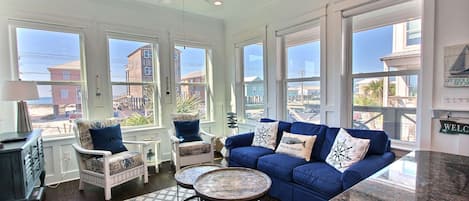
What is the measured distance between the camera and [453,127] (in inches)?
90.5

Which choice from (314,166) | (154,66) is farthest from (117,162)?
(314,166)

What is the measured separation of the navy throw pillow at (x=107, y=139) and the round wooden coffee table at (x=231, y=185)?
1.60 metres

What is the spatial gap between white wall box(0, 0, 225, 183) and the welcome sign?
12.2ft

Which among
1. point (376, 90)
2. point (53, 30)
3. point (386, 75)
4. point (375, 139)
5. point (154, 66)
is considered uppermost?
point (53, 30)

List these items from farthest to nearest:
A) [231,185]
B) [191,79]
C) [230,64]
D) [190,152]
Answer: [230,64]
[191,79]
[190,152]
[231,185]

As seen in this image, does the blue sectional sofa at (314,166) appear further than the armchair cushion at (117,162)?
No

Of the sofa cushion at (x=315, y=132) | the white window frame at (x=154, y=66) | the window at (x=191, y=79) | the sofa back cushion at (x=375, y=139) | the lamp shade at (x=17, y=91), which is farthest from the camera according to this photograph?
the window at (x=191, y=79)

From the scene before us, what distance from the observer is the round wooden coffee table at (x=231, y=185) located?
1.99m

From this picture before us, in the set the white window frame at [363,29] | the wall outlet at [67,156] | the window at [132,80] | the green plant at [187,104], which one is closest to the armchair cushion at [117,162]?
the wall outlet at [67,156]

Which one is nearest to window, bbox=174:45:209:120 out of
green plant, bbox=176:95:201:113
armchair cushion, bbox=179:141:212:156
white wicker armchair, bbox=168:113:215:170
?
green plant, bbox=176:95:201:113

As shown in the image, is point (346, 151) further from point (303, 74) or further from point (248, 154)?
point (303, 74)

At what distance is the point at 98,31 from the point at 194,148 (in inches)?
92.6

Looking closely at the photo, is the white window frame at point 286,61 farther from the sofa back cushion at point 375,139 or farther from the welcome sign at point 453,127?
the welcome sign at point 453,127

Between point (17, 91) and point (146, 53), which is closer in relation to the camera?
point (17, 91)
